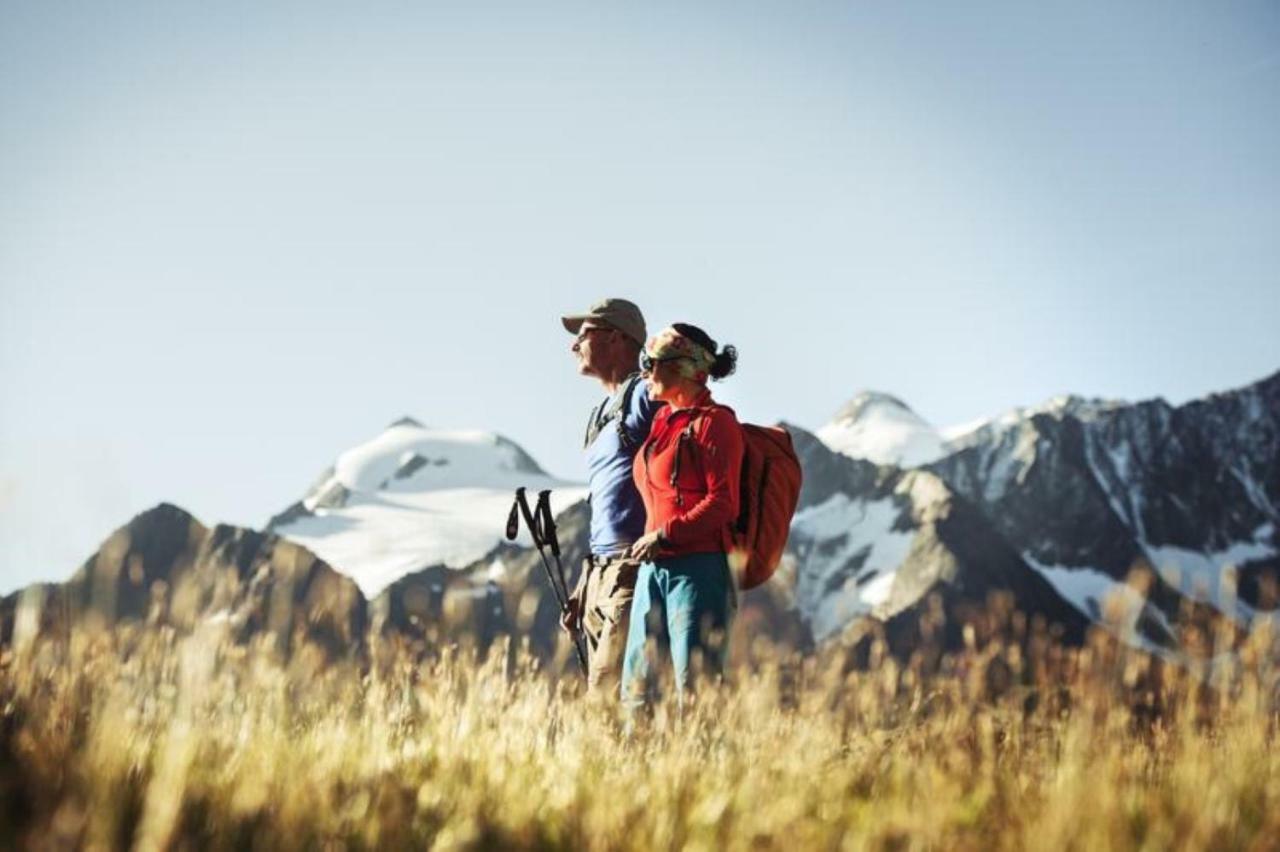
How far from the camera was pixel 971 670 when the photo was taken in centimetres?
421

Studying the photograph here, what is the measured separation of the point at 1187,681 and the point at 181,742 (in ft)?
12.5

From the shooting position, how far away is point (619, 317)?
6.09m

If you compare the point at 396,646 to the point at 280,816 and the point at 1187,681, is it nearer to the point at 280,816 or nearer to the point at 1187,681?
the point at 280,816

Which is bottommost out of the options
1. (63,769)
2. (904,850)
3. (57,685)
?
(904,850)

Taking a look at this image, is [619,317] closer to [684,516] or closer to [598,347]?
[598,347]

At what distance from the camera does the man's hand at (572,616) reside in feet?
19.5

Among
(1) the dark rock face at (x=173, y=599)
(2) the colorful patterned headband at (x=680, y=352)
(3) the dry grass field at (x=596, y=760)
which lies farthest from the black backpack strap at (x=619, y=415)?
(1) the dark rock face at (x=173, y=599)

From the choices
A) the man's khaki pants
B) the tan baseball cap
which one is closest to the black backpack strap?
the tan baseball cap

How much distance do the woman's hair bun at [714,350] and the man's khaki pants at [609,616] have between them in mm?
1030

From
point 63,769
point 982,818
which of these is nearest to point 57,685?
point 63,769

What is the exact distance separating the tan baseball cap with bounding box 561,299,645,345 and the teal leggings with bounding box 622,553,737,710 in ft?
4.81

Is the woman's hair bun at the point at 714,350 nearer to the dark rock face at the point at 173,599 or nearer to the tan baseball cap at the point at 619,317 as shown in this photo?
the tan baseball cap at the point at 619,317

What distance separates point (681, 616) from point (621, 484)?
38.2 inches

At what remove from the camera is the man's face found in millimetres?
6117
